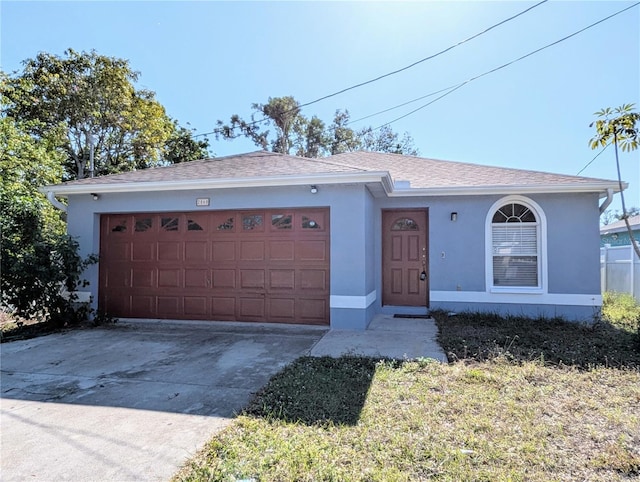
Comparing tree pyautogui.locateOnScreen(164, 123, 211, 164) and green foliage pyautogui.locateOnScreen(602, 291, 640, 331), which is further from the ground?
tree pyautogui.locateOnScreen(164, 123, 211, 164)

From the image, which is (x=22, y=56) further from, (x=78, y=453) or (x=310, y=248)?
(x=78, y=453)

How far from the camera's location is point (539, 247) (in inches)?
302

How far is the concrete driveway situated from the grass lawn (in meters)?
0.35

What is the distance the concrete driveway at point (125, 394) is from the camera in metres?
2.64

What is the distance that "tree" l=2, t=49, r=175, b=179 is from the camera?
15492 mm

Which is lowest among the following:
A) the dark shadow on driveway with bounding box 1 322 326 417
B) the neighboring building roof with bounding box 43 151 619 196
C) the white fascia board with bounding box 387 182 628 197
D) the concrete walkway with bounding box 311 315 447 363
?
the dark shadow on driveway with bounding box 1 322 326 417

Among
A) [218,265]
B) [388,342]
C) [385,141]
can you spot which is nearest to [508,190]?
[388,342]

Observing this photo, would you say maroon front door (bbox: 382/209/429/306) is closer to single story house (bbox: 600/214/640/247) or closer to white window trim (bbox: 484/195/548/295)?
white window trim (bbox: 484/195/548/295)

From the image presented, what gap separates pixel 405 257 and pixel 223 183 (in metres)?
4.32

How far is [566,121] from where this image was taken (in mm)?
11820

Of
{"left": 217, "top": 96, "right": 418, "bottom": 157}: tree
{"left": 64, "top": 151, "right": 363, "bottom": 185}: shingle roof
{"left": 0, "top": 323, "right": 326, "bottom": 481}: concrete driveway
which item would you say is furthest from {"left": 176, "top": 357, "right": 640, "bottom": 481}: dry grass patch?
{"left": 217, "top": 96, "right": 418, "bottom": 157}: tree

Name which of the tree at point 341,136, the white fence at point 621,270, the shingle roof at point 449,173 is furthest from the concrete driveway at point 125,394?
the tree at point 341,136

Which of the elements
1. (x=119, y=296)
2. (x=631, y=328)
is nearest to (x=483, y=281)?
(x=631, y=328)

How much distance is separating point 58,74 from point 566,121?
20.2 m
